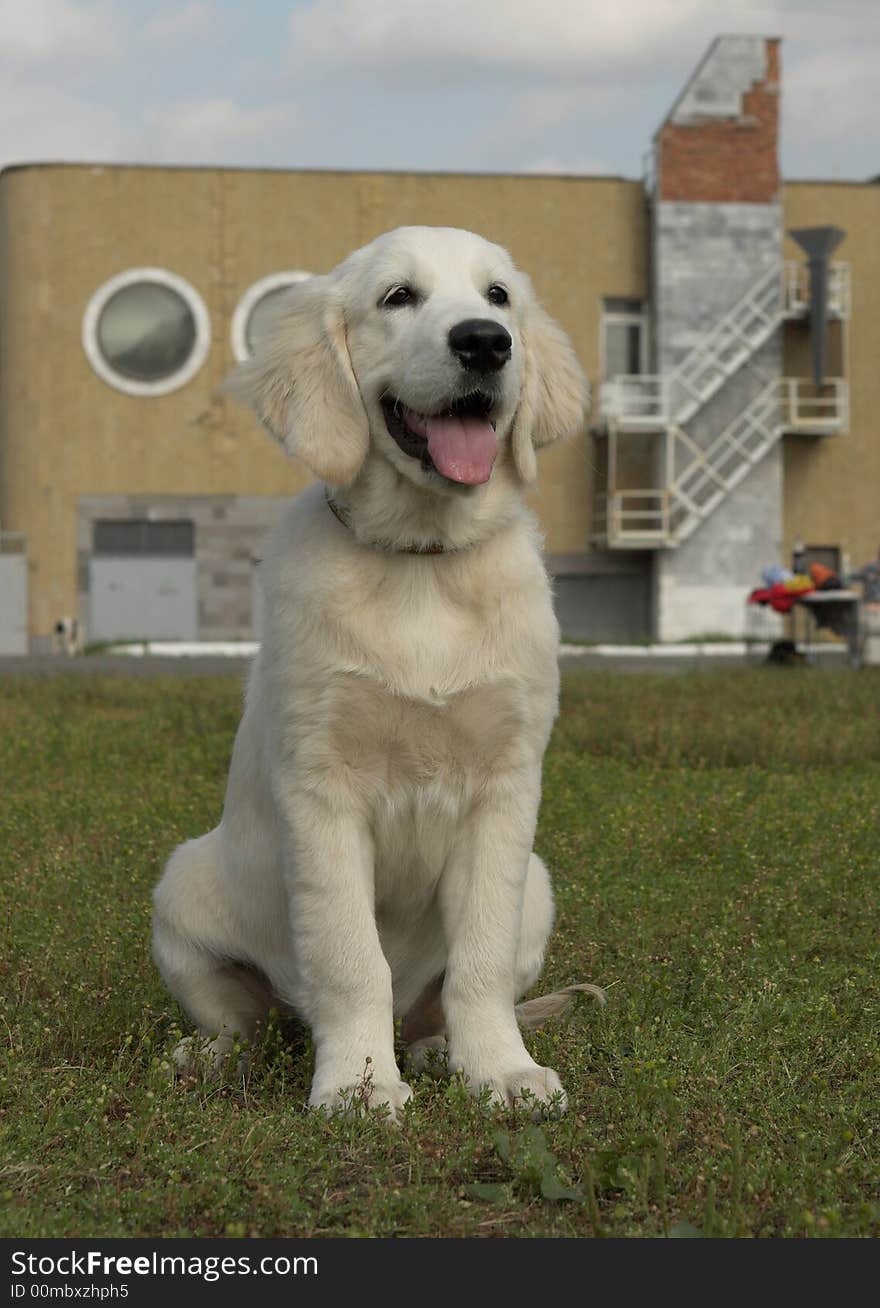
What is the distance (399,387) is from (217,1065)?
170cm

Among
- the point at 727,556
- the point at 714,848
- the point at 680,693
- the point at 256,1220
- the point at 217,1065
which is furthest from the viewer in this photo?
the point at 727,556

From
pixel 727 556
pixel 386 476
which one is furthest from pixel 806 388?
pixel 386 476

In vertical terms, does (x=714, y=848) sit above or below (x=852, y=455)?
below

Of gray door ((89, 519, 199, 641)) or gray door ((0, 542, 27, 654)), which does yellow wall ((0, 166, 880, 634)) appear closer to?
gray door ((0, 542, 27, 654))

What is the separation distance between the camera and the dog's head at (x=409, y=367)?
3.91 meters

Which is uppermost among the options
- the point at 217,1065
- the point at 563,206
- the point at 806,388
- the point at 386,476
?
the point at 563,206

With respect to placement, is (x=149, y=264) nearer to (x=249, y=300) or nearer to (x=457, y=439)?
(x=249, y=300)

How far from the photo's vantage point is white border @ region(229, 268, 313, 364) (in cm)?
3488

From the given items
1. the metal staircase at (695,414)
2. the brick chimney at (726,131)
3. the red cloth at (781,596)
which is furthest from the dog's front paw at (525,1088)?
the brick chimney at (726,131)

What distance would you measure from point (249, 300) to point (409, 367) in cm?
3201

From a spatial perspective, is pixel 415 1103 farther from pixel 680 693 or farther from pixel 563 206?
pixel 563 206

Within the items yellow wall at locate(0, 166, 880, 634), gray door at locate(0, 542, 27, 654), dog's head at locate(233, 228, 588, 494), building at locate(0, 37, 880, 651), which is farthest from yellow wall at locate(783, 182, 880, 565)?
dog's head at locate(233, 228, 588, 494)

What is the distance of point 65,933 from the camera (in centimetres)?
533

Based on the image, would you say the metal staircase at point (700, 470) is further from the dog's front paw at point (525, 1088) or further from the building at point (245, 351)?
the dog's front paw at point (525, 1088)
